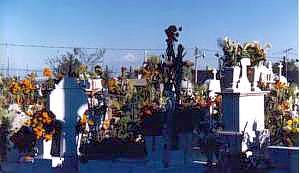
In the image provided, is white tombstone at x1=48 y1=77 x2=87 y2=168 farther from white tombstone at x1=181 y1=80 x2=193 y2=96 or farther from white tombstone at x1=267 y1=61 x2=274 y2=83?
white tombstone at x1=267 y1=61 x2=274 y2=83

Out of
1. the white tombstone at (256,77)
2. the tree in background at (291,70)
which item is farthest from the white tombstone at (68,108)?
the tree in background at (291,70)

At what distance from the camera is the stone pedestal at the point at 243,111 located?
214 cm

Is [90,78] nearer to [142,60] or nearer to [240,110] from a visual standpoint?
[142,60]

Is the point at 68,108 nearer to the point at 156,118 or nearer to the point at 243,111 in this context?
the point at 156,118

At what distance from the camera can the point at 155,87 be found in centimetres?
239

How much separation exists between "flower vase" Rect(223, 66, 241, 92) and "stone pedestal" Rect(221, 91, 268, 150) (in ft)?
0.08

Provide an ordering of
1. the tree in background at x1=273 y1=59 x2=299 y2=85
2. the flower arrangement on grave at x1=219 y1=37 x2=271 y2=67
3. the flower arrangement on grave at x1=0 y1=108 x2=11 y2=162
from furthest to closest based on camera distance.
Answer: the flower arrangement on grave at x1=0 y1=108 x2=11 y2=162 → the flower arrangement on grave at x1=219 y1=37 x2=271 y2=67 → the tree in background at x1=273 y1=59 x2=299 y2=85

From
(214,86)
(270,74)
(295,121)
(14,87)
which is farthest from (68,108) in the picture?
(295,121)

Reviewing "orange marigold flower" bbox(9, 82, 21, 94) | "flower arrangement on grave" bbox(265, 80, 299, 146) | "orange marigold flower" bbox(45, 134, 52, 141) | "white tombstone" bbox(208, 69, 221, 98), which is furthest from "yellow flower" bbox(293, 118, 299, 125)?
"orange marigold flower" bbox(9, 82, 21, 94)

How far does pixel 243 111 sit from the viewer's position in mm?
2135

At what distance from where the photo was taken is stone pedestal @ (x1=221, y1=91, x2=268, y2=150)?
2.14 meters

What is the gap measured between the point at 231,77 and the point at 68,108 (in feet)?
2.69

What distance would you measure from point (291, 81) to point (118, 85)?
925 mm

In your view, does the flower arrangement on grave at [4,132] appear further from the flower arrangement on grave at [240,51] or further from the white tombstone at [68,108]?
the flower arrangement on grave at [240,51]
